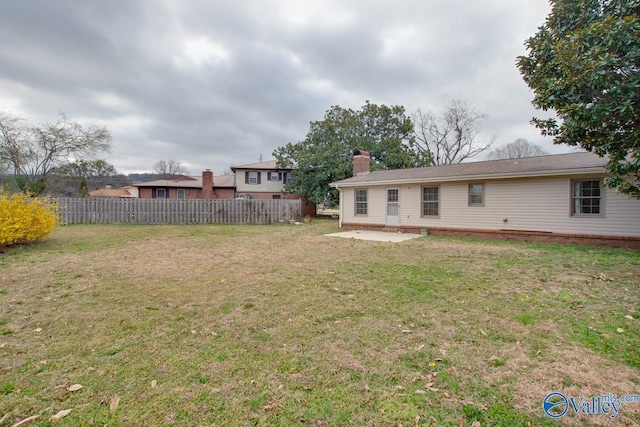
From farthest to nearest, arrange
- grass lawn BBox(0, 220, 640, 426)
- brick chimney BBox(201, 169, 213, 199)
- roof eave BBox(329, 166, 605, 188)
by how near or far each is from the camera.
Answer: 1. brick chimney BBox(201, 169, 213, 199)
2. roof eave BBox(329, 166, 605, 188)
3. grass lawn BBox(0, 220, 640, 426)

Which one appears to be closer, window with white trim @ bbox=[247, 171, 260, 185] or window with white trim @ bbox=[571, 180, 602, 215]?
window with white trim @ bbox=[571, 180, 602, 215]

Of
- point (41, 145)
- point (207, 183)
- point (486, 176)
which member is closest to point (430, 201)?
point (486, 176)

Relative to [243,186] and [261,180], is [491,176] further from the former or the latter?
[243,186]

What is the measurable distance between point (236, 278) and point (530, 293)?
4908 mm

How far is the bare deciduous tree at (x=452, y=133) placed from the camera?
32562mm

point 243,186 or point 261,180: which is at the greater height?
point 261,180

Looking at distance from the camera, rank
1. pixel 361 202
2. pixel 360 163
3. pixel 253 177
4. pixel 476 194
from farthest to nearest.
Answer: pixel 253 177 < pixel 360 163 < pixel 361 202 < pixel 476 194

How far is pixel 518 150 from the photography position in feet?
123

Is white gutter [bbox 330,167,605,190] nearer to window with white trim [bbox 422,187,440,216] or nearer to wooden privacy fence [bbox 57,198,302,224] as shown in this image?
window with white trim [bbox 422,187,440,216]

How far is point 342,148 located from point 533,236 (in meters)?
14.8

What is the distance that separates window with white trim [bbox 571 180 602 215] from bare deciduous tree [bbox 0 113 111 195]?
30.2 m

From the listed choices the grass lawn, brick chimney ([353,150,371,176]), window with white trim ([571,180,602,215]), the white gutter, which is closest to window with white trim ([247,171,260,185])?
brick chimney ([353,150,371,176])

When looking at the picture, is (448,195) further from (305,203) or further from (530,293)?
(305,203)

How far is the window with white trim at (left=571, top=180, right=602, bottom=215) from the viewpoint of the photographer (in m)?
9.03
